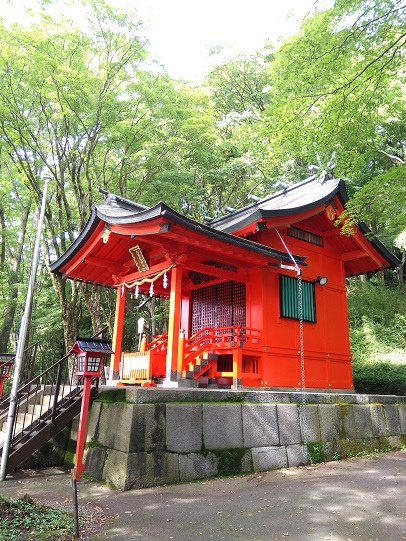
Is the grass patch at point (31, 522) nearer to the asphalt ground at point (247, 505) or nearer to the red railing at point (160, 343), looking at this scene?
the asphalt ground at point (247, 505)

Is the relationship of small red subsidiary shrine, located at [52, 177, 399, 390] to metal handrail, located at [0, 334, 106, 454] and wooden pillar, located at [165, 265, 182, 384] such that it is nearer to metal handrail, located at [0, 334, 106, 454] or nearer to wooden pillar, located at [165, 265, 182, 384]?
wooden pillar, located at [165, 265, 182, 384]

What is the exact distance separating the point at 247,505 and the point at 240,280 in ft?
17.0

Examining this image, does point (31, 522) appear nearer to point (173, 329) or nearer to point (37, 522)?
point (37, 522)

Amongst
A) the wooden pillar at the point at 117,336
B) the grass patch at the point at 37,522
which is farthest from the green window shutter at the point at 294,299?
the grass patch at the point at 37,522

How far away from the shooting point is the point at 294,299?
9672 millimetres

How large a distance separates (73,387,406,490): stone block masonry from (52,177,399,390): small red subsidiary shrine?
989 millimetres

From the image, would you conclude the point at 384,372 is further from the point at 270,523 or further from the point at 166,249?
the point at 270,523

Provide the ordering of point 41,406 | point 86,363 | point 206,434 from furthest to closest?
point 41,406 < point 206,434 < point 86,363

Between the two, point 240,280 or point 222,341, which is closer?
point 222,341

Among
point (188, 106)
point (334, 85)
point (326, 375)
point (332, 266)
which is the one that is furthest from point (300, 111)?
point (188, 106)

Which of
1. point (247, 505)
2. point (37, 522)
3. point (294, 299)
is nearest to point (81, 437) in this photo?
point (37, 522)

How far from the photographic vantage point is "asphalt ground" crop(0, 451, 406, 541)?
3.89 m

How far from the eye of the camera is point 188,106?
14617 mm

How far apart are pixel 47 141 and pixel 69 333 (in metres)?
6.67
